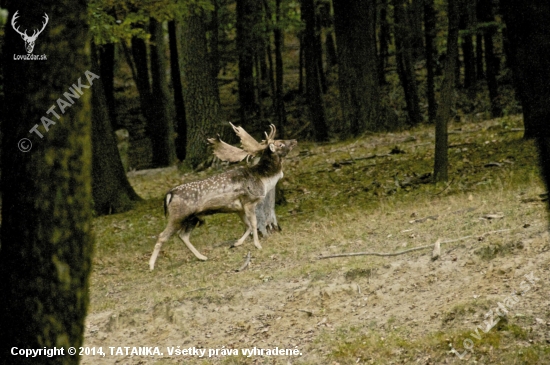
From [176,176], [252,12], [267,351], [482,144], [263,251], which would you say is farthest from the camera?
[252,12]

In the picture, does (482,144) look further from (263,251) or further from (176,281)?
(176,281)

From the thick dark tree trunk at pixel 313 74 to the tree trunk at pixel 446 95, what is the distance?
39.5 feet

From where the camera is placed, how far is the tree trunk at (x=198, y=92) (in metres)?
21.1

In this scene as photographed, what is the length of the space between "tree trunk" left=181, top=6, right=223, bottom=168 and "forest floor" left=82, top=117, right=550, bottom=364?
6319 millimetres

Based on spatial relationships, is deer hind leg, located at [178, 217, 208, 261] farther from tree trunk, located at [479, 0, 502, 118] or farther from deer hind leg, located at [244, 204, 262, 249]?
tree trunk, located at [479, 0, 502, 118]

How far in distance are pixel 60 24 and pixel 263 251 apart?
7354 mm

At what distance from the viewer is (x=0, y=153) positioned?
4.89m

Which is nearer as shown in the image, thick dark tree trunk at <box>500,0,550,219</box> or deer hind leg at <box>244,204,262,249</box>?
thick dark tree trunk at <box>500,0,550,219</box>

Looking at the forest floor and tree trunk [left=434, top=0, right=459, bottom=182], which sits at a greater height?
tree trunk [left=434, top=0, right=459, bottom=182]

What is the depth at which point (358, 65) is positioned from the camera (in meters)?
21.2

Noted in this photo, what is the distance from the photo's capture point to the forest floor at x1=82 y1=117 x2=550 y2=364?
7.50 meters

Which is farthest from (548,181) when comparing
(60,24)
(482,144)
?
(482,144)

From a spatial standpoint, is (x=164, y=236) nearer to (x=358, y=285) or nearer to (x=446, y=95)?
(x=358, y=285)

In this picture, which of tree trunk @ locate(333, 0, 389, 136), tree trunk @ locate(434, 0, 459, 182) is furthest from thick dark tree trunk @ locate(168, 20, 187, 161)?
tree trunk @ locate(434, 0, 459, 182)
